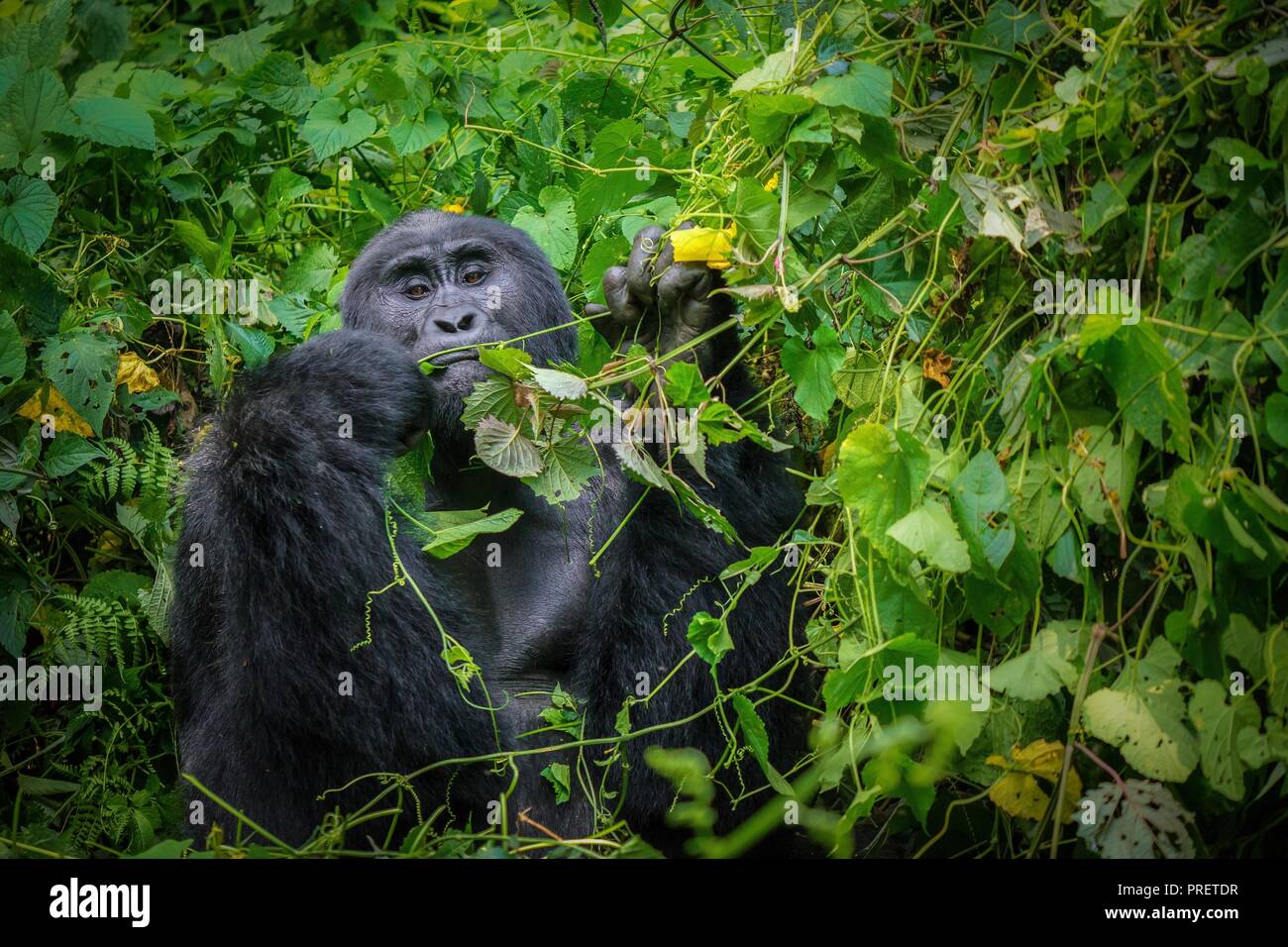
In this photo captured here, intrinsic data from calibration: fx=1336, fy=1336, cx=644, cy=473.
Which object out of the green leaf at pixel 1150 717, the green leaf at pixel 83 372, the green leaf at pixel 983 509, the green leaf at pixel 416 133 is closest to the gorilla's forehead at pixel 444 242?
the green leaf at pixel 416 133

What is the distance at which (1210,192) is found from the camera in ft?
→ 9.02

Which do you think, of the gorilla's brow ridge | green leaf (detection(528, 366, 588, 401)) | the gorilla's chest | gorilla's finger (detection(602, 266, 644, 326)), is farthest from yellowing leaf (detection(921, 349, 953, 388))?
the gorilla's brow ridge

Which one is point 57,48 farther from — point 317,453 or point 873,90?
point 873,90

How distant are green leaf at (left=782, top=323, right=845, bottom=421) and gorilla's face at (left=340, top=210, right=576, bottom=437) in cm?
98

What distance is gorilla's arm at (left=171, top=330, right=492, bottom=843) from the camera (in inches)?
130

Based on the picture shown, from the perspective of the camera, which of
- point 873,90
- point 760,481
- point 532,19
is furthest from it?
point 532,19

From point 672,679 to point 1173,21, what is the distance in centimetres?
197

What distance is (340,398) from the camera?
3.52 meters

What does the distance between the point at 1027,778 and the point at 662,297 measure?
1.47m

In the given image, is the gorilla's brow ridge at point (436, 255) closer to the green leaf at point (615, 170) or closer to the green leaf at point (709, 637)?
the green leaf at point (615, 170)

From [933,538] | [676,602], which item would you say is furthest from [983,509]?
[676,602]

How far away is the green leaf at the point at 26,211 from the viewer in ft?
14.1

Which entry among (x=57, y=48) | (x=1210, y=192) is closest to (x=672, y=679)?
(x=1210, y=192)
